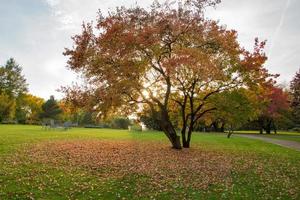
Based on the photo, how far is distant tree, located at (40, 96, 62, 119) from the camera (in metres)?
78.7

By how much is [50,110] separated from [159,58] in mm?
66073

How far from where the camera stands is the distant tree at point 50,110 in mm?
78744

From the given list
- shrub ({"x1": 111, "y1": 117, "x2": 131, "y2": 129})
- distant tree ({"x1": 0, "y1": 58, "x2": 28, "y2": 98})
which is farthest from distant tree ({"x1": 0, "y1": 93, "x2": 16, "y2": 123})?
shrub ({"x1": 111, "y1": 117, "x2": 131, "y2": 129})

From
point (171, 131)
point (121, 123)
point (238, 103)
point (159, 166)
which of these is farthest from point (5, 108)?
point (159, 166)

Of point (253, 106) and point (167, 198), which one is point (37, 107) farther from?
point (167, 198)

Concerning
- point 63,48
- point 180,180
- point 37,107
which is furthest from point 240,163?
point 37,107

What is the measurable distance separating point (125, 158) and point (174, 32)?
788cm

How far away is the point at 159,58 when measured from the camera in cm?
1878

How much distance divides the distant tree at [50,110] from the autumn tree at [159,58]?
2471 inches

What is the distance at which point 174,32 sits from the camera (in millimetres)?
17844

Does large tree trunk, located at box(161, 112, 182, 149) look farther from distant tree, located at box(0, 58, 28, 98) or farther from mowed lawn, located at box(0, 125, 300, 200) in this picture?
distant tree, located at box(0, 58, 28, 98)

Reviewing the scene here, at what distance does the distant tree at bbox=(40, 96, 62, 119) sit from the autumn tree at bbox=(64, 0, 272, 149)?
62.8 meters

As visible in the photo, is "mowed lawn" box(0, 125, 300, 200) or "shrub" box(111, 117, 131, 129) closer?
"mowed lawn" box(0, 125, 300, 200)

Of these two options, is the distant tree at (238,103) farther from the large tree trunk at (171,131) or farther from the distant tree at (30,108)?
the distant tree at (30,108)
